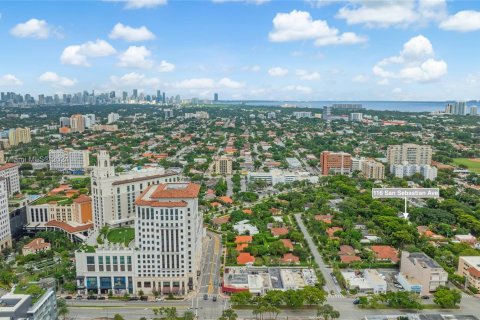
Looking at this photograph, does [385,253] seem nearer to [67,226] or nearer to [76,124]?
[67,226]

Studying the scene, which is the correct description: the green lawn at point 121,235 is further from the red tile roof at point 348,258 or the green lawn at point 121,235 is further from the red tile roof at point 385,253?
the red tile roof at point 385,253

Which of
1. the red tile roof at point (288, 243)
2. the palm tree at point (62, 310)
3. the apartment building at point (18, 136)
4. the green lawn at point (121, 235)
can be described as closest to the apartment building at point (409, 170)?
the red tile roof at point (288, 243)

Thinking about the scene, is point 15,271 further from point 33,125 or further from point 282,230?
point 33,125

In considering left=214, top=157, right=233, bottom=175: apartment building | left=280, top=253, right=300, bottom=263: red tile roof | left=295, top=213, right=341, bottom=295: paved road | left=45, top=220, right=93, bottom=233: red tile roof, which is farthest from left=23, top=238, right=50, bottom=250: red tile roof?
left=214, top=157, right=233, bottom=175: apartment building

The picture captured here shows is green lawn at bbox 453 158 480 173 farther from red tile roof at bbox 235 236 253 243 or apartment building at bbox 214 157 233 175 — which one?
red tile roof at bbox 235 236 253 243

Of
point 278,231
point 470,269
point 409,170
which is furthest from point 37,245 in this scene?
point 409,170
